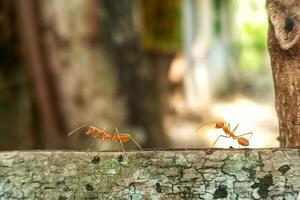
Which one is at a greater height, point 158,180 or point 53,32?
point 53,32

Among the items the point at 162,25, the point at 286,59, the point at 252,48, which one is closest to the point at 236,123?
the point at 162,25

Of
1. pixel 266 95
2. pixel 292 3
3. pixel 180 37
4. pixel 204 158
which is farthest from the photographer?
pixel 266 95

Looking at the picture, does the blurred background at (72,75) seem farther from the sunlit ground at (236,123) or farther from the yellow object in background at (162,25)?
the yellow object in background at (162,25)

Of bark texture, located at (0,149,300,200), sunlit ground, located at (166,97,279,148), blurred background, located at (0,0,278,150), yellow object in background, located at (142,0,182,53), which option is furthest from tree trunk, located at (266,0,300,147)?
yellow object in background, located at (142,0,182,53)

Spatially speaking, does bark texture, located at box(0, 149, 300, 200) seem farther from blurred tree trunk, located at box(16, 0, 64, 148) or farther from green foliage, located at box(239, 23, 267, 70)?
green foliage, located at box(239, 23, 267, 70)

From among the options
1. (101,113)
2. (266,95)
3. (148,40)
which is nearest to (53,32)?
(101,113)

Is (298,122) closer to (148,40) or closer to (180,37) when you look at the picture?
(148,40)

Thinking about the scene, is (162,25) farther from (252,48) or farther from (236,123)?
(252,48)
